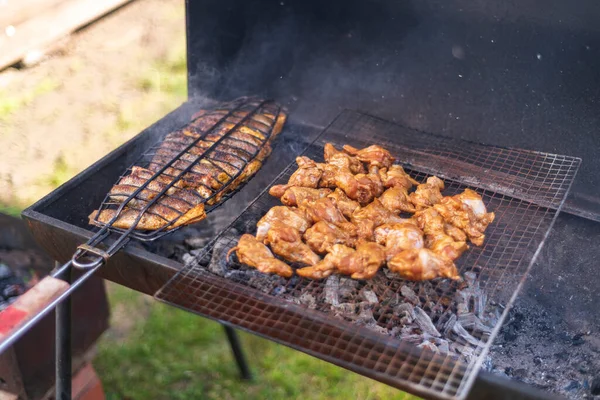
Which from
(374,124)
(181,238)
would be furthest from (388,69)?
(181,238)

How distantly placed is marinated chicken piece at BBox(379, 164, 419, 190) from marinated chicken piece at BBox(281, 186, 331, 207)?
46 centimetres

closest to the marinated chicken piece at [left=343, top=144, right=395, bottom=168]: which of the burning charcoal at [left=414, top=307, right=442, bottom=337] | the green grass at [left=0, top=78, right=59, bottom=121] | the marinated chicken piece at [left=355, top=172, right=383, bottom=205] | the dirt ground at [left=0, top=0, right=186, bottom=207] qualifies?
the marinated chicken piece at [left=355, top=172, right=383, bottom=205]

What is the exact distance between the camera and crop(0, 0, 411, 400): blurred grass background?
4.47 meters

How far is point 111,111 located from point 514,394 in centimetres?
573

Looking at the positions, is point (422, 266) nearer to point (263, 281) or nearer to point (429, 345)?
point (429, 345)

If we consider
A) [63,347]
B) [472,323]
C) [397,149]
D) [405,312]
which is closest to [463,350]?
[472,323]

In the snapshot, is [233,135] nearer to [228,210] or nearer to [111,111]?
[228,210]

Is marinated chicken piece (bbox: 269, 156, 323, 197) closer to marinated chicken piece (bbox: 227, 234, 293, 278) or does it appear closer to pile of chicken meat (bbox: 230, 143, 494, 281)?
pile of chicken meat (bbox: 230, 143, 494, 281)

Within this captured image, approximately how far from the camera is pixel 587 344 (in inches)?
129

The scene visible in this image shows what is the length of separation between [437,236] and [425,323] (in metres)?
0.46

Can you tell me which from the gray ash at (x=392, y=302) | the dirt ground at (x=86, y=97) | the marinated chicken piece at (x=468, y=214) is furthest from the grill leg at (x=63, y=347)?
the dirt ground at (x=86, y=97)

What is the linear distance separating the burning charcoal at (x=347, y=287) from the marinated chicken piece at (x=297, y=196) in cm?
52

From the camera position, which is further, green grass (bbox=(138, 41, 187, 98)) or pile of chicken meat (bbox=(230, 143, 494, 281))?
green grass (bbox=(138, 41, 187, 98))

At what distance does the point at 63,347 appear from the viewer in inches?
107
